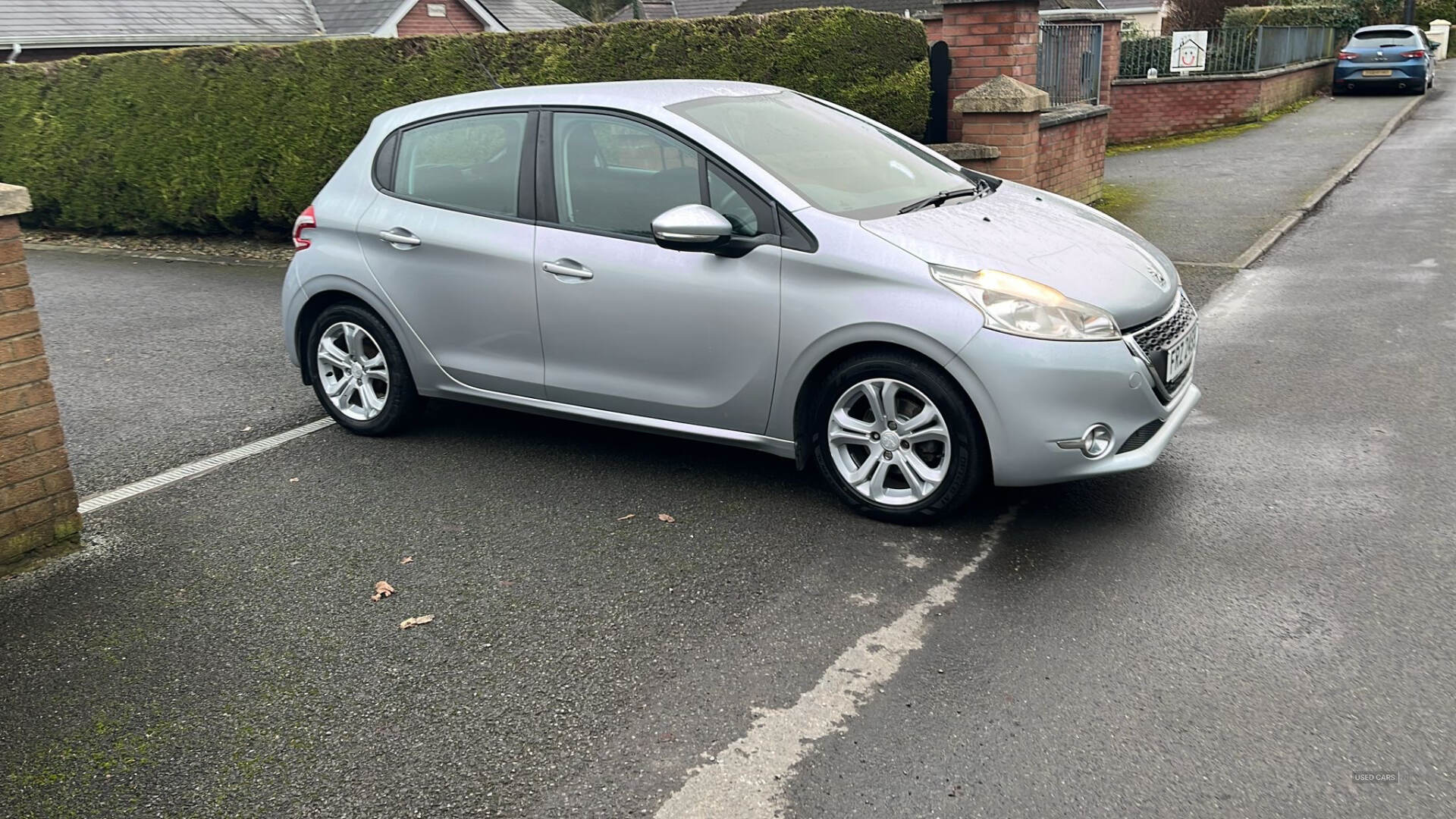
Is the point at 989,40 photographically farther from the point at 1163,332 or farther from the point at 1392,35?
the point at 1392,35

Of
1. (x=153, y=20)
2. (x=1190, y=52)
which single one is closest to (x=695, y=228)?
(x=1190, y=52)

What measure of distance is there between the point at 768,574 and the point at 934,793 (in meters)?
1.38

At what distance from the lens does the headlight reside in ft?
13.9

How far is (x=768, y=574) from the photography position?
425 cm

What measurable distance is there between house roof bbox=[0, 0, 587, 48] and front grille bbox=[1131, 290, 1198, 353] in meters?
20.8

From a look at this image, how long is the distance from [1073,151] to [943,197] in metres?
7.11

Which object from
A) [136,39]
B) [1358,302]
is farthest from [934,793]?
[136,39]

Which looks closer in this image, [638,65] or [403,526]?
[403,526]

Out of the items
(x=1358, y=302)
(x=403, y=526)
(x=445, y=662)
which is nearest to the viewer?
(x=445, y=662)

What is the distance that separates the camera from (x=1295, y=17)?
2927 centimetres

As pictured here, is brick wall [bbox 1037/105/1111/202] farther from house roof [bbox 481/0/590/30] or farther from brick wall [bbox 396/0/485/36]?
brick wall [bbox 396/0/485/36]

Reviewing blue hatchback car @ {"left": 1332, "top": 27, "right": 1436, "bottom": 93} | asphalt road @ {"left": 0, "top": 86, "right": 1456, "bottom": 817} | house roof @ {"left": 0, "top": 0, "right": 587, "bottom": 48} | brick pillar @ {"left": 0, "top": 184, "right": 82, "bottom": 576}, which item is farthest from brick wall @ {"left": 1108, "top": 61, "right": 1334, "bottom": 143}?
brick pillar @ {"left": 0, "top": 184, "right": 82, "bottom": 576}

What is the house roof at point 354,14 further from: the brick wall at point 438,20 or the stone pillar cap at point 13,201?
the stone pillar cap at point 13,201

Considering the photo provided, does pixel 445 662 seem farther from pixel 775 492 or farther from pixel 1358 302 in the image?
pixel 1358 302
